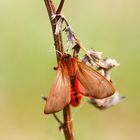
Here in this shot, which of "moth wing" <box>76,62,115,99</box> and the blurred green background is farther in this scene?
the blurred green background

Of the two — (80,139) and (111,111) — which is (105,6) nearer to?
(111,111)

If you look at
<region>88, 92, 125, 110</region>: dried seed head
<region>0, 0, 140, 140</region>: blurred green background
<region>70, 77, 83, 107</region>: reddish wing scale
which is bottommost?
<region>70, 77, 83, 107</region>: reddish wing scale

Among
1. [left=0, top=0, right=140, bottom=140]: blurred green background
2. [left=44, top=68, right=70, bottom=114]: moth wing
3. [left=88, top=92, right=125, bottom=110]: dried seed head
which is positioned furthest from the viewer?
[left=0, top=0, right=140, bottom=140]: blurred green background

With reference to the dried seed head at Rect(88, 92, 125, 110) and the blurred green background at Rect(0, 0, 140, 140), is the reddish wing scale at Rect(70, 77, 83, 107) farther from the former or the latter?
the blurred green background at Rect(0, 0, 140, 140)

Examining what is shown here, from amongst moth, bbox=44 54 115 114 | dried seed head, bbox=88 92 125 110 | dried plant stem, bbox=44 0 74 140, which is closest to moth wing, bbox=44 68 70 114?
moth, bbox=44 54 115 114

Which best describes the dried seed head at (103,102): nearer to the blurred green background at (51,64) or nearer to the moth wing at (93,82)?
the moth wing at (93,82)

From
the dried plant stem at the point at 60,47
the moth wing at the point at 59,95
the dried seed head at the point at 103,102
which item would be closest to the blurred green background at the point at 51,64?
the dried seed head at the point at 103,102

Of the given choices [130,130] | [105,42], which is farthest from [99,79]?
[105,42]

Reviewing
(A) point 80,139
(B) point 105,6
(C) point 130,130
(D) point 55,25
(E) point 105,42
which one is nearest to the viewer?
(D) point 55,25
